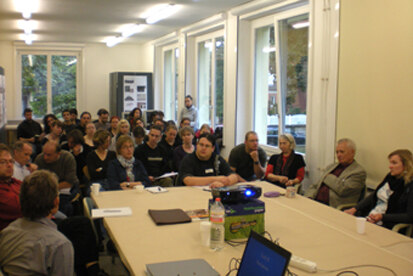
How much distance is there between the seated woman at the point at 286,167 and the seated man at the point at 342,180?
42cm

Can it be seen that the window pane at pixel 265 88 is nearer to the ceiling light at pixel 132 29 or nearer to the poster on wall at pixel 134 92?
the ceiling light at pixel 132 29

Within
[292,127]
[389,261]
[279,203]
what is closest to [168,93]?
[292,127]

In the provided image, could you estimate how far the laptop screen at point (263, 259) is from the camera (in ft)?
→ 5.85

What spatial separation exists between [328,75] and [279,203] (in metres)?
2.40

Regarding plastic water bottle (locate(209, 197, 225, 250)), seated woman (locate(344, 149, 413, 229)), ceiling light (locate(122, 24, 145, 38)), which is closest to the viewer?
plastic water bottle (locate(209, 197, 225, 250))

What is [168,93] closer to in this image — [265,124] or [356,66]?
[265,124]

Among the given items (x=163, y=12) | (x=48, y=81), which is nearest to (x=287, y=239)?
(x=163, y=12)

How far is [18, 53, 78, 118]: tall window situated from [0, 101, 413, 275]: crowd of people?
26.1 ft

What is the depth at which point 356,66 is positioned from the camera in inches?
197

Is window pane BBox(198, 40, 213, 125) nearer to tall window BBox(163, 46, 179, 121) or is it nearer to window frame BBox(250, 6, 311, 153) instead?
tall window BBox(163, 46, 179, 121)

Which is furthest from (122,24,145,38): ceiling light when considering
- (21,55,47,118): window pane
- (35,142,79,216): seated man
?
(35,142,79,216): seated man

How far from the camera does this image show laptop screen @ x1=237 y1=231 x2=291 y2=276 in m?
1.78

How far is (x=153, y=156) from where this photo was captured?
5.81 m

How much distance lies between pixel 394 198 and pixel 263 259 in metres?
2.54
